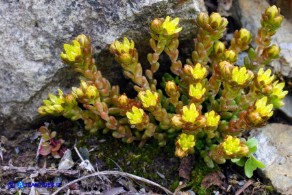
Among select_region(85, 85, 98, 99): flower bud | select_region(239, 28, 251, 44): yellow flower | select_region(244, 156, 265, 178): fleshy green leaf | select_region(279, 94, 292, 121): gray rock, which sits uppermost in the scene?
select_region(239, 28, 251, 44): yellow flower

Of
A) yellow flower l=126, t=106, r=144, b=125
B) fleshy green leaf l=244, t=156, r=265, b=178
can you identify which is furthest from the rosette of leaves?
fleshy green leaf l=244, t=156, r=265, b=178

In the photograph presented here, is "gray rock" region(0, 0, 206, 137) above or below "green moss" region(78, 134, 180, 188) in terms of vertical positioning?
above

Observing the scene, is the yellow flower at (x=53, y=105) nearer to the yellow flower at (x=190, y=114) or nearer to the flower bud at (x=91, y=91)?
the flower bud at (x=91, y=91)

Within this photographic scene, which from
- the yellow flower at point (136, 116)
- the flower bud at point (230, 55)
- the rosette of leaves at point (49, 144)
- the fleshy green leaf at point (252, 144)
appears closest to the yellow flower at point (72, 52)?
the yellow flower at point (136, 116)

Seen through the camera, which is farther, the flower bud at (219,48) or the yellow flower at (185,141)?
the flower bud at (219,48)

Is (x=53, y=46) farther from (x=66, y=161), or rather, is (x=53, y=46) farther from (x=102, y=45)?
(x=66, y=161)

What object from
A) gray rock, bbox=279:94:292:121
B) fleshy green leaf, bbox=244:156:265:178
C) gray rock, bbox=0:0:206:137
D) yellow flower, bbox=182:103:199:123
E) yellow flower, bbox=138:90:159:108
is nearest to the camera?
yellow flower, bbox=182:103:199:123

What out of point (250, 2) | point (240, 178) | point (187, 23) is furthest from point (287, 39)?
point (240, 178)

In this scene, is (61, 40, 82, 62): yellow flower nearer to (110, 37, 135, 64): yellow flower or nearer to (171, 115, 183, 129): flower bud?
(110, 37, 135, 64): yellow flower
